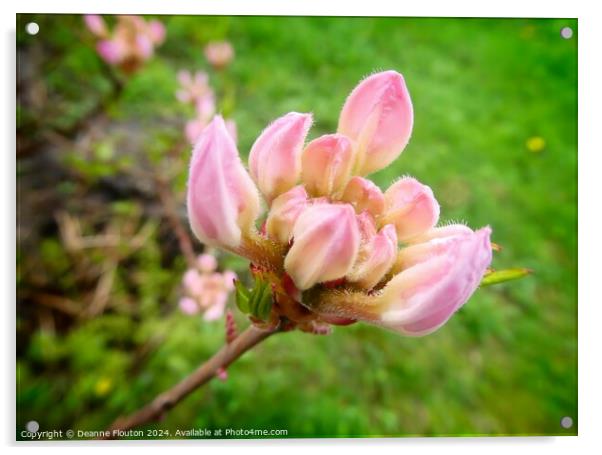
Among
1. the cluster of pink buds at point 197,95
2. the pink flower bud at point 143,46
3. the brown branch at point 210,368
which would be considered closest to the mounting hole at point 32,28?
the pink flower bud at point 143,46

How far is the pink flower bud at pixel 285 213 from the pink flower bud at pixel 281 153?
1 cm

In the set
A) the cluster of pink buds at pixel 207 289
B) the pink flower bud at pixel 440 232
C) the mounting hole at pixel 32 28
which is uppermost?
the mounting hole at pixel 32 28

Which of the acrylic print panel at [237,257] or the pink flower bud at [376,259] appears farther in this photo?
the acrylic print panel at [237,257]

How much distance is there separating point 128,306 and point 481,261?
0.92m

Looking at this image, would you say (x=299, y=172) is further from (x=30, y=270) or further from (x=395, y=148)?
(x=30, y=270)

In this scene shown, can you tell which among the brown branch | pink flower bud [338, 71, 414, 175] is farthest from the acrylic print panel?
pink flower bud [338, 71, 414, 175]

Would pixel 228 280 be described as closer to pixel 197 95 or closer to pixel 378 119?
pixel 197 95

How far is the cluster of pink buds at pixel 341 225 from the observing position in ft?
1.55

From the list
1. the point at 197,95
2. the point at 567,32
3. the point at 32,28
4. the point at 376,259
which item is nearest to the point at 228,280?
the point at 197,95

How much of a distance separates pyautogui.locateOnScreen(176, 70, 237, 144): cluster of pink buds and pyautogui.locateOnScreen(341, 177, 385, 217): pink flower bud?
81cm

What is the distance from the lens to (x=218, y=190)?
1.57 feet

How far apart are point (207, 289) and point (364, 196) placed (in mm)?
705

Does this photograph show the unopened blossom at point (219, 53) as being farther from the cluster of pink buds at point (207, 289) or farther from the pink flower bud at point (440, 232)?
the pink flower bud at point (440, 232)

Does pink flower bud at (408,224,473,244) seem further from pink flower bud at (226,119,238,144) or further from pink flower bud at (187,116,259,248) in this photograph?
pink flower bud at (226,119,238,144)
